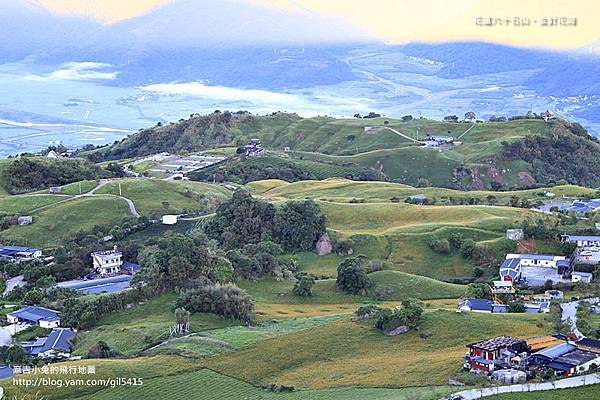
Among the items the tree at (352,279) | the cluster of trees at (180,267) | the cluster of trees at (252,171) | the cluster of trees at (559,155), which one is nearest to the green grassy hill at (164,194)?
the cluster of trees at (252,171)

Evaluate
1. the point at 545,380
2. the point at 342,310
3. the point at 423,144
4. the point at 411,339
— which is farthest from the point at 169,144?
the point at 545,380

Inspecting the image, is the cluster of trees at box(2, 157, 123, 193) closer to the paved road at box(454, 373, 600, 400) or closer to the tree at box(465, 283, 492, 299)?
the tree at box(465, 283, 492, 299)

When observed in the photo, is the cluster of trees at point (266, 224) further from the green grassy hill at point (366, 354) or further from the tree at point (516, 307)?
the tree at point (516, 307)

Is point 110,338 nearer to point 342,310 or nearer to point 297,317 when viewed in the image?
point 297,317

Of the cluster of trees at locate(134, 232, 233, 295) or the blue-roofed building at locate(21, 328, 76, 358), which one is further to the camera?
the cluster of trees at locate(134, 232, 233, 295)

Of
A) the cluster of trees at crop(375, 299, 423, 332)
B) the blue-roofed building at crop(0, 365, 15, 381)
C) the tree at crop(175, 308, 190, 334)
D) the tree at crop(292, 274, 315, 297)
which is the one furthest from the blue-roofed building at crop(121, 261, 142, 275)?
the cluster of trees at crop(375, 299, 423, 332)
